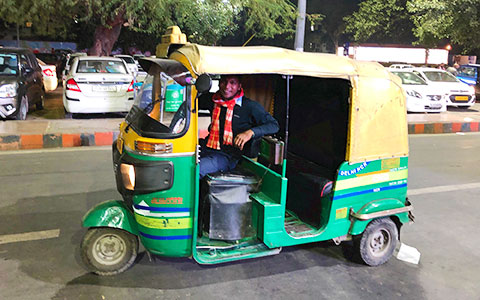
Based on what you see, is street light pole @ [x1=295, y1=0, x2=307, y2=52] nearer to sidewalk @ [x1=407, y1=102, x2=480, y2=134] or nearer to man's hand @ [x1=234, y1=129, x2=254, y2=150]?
sidewalk @ [x1=407, y1=102, x2=480, y2=134]

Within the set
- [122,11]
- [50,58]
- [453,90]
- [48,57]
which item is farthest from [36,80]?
[48,57]

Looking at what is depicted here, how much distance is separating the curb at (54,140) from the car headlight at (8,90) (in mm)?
1951

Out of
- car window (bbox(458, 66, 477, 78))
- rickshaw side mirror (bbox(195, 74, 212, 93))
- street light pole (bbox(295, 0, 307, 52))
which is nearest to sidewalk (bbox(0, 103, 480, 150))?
street light pole (bbox(295, 0, 307, 52))

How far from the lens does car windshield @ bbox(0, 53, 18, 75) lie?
31.9ft

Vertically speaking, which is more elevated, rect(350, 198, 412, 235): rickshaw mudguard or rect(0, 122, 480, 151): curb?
rect(350, 198, 412, 235): rickshaw mudguard

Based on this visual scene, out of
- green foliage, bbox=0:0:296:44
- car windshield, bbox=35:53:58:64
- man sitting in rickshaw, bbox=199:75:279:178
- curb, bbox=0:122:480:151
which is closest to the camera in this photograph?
man sitting in rickshaw, bbox=199:75:279:178

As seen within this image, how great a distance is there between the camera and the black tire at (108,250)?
10.8ft

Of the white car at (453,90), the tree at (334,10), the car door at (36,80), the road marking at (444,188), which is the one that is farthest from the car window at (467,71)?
the car door at (36,80)

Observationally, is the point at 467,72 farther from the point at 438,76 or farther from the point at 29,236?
the point at 29,236

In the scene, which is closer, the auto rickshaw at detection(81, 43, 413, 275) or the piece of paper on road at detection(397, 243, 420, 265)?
the auto rickshaw at detection(81, 43, 413, 275)

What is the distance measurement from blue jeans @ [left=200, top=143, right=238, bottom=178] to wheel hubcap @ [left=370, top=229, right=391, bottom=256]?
4.55 ft

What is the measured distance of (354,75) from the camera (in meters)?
3.45

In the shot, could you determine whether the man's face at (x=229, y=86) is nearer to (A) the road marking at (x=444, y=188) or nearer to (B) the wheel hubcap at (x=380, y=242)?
(B) the wheel hubcap at (x=380, y=242)

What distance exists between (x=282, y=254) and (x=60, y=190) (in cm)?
305
